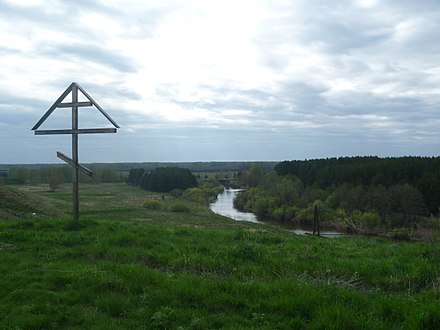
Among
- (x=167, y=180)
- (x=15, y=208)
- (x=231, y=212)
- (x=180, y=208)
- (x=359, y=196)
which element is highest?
(x=15, y=208)

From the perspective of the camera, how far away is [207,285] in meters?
5.98

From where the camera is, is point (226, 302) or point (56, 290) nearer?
point (226, 302)

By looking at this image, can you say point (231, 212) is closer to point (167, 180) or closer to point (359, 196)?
point (359, 196)

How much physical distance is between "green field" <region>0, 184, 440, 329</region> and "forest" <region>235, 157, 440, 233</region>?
104 feet

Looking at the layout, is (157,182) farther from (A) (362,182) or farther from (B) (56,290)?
(B) (56,290)

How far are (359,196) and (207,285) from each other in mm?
53650

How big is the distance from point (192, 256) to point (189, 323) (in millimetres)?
2811

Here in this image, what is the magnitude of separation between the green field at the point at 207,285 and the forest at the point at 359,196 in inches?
1242

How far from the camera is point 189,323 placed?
487 cm

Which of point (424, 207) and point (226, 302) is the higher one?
point (226, 302)

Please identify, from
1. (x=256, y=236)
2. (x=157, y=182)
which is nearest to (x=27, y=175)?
(x=157, y=182)

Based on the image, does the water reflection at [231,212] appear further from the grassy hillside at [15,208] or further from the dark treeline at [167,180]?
the grassy hillside at [15,208]

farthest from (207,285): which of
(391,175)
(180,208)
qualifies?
(391,175)

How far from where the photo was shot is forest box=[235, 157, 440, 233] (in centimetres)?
4794
